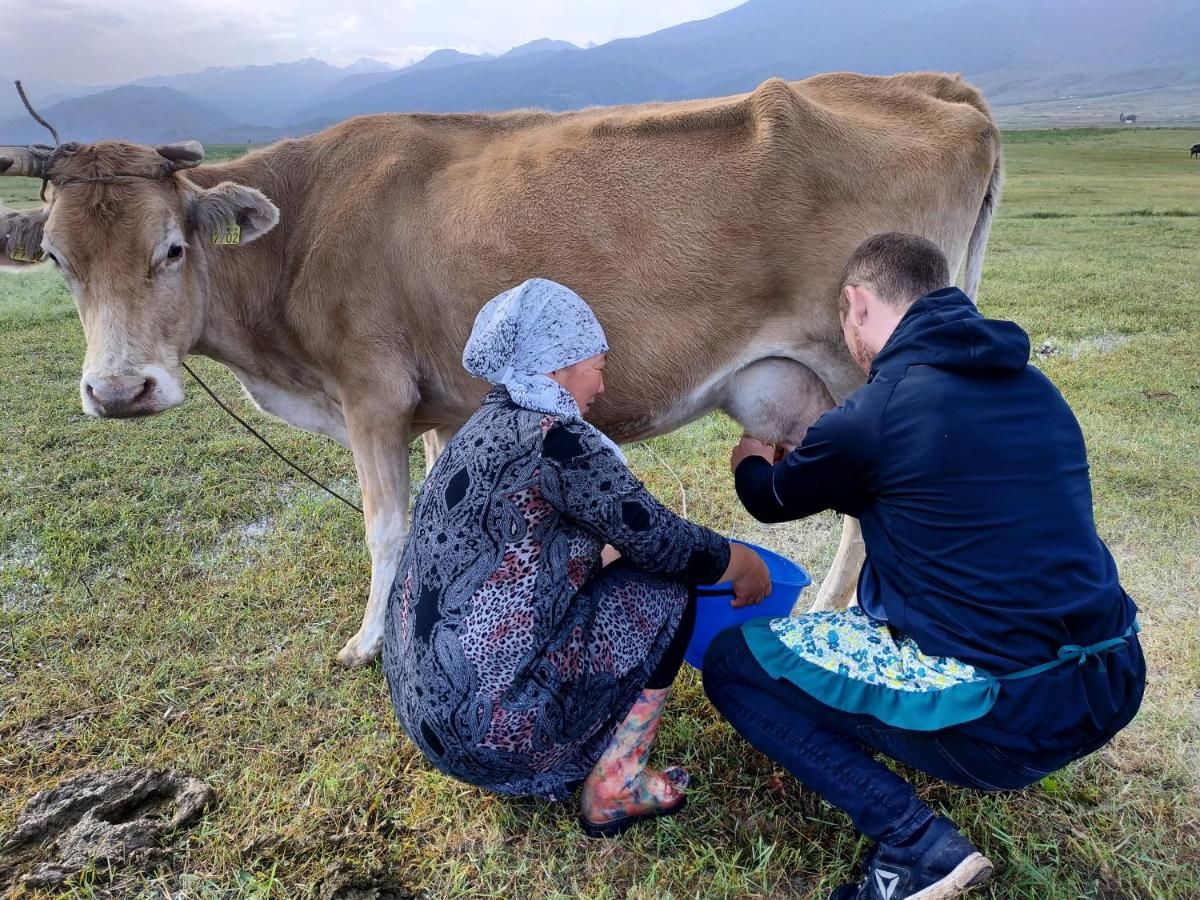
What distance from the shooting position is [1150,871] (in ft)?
8.76

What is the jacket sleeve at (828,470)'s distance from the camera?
94.0 inches

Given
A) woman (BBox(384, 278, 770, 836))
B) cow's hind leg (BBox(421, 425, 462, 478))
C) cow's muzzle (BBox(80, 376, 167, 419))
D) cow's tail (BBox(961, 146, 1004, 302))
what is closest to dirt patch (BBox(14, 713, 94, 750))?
cow's muzzle (BBox(80, 376, 167, 419))

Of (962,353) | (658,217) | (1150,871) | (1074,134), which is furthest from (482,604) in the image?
(1074,134)

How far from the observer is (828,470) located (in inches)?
96.3

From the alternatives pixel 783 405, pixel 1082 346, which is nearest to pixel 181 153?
pixel 783 405

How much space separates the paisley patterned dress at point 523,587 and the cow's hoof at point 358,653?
1371mm

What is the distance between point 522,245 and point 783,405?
1416 millimetres

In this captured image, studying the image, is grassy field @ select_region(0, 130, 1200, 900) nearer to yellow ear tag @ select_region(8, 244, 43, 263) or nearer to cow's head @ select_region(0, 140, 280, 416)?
cow's head @ select_region(0, 140, 280, 416)

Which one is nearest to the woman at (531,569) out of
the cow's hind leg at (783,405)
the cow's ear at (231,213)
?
the cow's hind leg at (783,405)

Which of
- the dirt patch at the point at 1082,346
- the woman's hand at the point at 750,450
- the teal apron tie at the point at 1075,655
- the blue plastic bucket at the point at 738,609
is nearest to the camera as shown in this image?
the teal apron tie at the point at 1075,655

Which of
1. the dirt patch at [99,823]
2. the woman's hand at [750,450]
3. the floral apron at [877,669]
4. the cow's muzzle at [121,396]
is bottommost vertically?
the dirt patch at [99,823]

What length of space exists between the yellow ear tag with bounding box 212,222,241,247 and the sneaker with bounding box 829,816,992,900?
357cm

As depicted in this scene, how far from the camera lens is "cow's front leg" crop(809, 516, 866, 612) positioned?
4.09 m

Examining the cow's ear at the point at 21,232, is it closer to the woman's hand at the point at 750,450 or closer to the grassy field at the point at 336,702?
the grassy field at the point at 336,702
